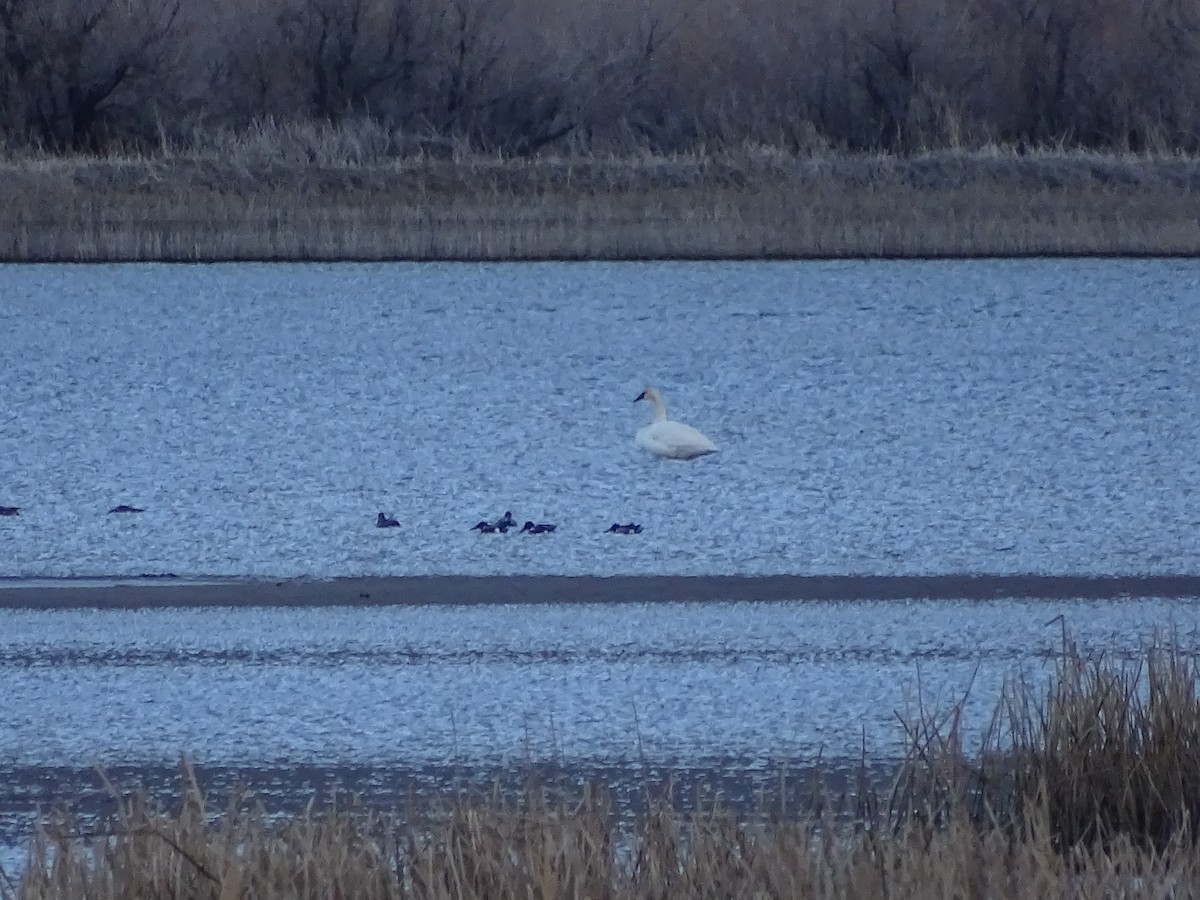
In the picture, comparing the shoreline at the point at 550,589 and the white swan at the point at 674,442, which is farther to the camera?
the white swan at the point at 674,442

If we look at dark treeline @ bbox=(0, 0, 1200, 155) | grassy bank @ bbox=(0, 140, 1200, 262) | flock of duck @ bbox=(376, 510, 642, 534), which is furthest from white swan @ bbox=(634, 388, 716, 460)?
dark treeline @ bbox=(0, 0, 1200, 155)

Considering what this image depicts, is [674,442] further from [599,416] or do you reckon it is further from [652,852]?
[652,852]

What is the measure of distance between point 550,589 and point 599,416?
4.33 m

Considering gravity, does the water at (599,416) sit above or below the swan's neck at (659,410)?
below

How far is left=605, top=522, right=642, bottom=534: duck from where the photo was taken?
8.60 m

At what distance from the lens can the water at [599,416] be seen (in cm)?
841

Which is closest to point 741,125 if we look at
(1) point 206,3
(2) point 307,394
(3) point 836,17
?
(3) point 836,17

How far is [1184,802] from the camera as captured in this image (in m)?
4.35

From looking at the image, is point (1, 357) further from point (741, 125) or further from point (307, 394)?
point (741, 125)

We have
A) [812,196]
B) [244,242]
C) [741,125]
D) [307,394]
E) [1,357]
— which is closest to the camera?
[307,394]

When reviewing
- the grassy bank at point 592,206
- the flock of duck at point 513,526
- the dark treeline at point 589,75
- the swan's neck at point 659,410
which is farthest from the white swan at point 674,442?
the dark treeline at point 589,75

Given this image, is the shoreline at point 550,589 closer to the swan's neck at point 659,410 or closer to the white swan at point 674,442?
the white swan at point 674,442

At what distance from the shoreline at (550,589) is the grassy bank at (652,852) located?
306cm

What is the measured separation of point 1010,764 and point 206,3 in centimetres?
2847
